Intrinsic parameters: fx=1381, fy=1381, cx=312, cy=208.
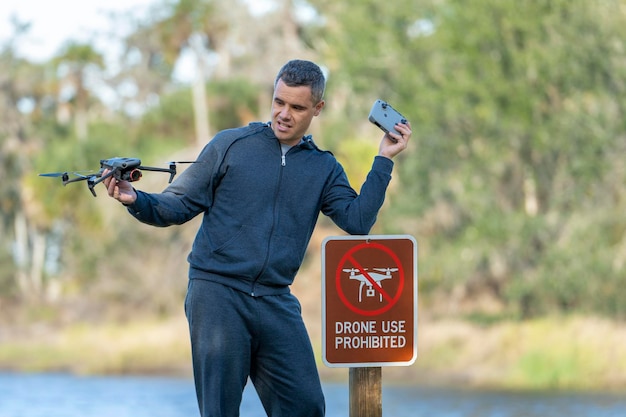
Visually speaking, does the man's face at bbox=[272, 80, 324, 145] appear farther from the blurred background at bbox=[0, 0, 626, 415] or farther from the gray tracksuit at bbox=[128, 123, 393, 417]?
the blurred background at bbox=[0, 0, 626, 415]

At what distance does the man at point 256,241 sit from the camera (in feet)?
15.9

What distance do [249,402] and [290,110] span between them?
67.2 ft

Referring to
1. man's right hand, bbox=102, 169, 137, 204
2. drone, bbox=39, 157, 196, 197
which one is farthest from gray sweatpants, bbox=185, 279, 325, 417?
drone, bbox=39, 157, 196, 197

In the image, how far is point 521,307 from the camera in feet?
95.1

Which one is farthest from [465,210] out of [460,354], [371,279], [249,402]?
[371,279]

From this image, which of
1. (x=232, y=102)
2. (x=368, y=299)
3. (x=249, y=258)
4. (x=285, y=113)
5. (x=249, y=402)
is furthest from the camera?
(x=232, y=102)

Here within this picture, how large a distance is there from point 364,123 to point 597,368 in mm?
12480

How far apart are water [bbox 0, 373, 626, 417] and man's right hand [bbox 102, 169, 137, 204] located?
15.2m

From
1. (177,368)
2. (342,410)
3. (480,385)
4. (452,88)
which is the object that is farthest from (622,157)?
(177,368)

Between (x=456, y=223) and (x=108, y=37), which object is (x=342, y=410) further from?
(x=108, y=37)

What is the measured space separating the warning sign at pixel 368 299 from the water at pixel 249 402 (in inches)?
566

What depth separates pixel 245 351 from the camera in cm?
486

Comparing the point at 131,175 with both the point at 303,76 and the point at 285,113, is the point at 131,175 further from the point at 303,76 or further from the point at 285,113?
the point at 303,76

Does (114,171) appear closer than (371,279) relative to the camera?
Yes
